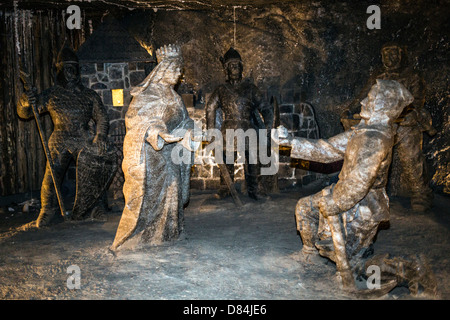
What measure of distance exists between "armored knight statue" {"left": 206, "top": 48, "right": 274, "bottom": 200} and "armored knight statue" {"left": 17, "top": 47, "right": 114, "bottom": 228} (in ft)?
6.68

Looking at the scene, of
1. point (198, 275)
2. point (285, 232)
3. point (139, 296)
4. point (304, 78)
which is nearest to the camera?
point (139, 296)

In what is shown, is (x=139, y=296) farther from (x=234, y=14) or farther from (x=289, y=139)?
(x=234, y=14)

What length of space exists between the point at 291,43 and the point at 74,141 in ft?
15.7

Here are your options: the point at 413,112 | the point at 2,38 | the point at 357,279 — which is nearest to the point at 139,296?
the point at 357,279

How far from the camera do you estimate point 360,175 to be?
3.57 m

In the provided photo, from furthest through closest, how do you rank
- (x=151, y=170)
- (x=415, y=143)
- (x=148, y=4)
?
1. (x=148, y=4)
2. (x=415, y=143)
3. (x=151, y=170)

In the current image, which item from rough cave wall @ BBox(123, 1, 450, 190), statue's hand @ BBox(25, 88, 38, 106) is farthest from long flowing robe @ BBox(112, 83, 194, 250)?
rough cave wall @ BBox(123, 1, 450, 190)

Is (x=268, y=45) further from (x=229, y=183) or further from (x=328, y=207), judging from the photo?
(x=328, y=207)

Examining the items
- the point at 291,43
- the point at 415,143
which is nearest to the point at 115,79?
the point at 291,43

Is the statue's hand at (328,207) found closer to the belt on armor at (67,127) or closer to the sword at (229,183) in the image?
the sword at (229,183)

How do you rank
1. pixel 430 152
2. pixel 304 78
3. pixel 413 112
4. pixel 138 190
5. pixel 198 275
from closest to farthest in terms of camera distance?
pixel 198 275 → pixel 138 190 → pixel 413 112 → pixel 430 152 → pixel 304 78

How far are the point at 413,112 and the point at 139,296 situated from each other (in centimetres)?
496

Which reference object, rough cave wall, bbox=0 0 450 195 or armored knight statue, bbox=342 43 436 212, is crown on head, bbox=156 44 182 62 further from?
rough cave wall, bbox=0 0 450 195

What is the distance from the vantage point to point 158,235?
485 cm
